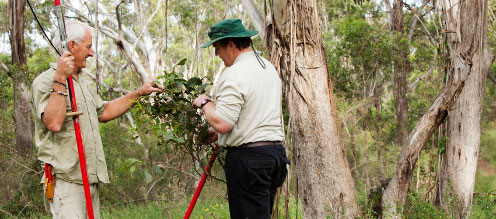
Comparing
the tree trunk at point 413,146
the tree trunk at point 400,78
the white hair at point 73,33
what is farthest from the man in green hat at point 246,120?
the tree trunk at point 400,78

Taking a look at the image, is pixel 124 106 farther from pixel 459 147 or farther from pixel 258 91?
pixel 459 147

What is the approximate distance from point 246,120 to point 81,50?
1.13m

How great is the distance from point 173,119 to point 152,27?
1731 centimetres

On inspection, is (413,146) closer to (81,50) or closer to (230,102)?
(230,102)

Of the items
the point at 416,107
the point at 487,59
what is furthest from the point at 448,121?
the point at 416,107

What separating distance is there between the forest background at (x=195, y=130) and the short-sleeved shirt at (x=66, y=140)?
30cm

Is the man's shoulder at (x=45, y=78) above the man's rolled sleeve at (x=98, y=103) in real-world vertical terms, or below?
above

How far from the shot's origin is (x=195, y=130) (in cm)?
339

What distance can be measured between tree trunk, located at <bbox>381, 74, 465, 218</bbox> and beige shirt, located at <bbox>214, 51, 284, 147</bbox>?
227cm

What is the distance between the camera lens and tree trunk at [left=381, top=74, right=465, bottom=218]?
4.70 m

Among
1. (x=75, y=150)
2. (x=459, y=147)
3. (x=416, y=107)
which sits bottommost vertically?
(x=416, y=107)

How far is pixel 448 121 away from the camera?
6.03 metres

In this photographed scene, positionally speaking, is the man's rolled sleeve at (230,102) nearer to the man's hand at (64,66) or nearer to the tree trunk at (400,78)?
the man's hand at (64,66)

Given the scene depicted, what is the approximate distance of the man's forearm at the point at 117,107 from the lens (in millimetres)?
3400
